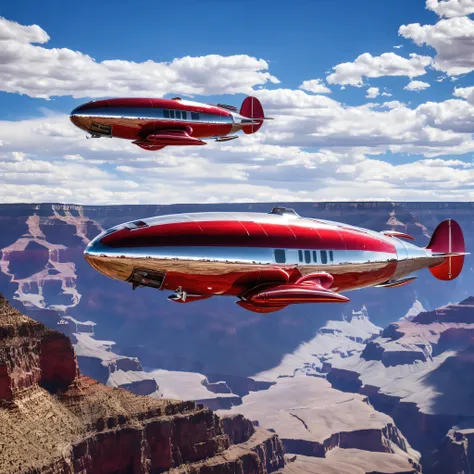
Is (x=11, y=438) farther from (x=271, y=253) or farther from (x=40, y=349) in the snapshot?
(x=271, y=253)

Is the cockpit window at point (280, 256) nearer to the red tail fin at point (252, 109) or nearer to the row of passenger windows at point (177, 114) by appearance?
the row of passenger windows at point (177, 114)

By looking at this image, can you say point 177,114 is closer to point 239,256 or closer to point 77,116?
point 77,116

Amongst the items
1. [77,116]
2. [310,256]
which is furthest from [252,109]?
[310,256]

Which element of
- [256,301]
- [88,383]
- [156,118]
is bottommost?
[88,383]

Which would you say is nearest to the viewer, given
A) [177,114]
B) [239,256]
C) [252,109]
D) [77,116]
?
[239,256]

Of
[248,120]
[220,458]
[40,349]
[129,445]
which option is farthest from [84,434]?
[248,120]

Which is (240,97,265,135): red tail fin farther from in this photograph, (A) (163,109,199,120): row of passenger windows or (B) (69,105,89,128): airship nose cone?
(B) (69,105,89,128): airship nose cone
